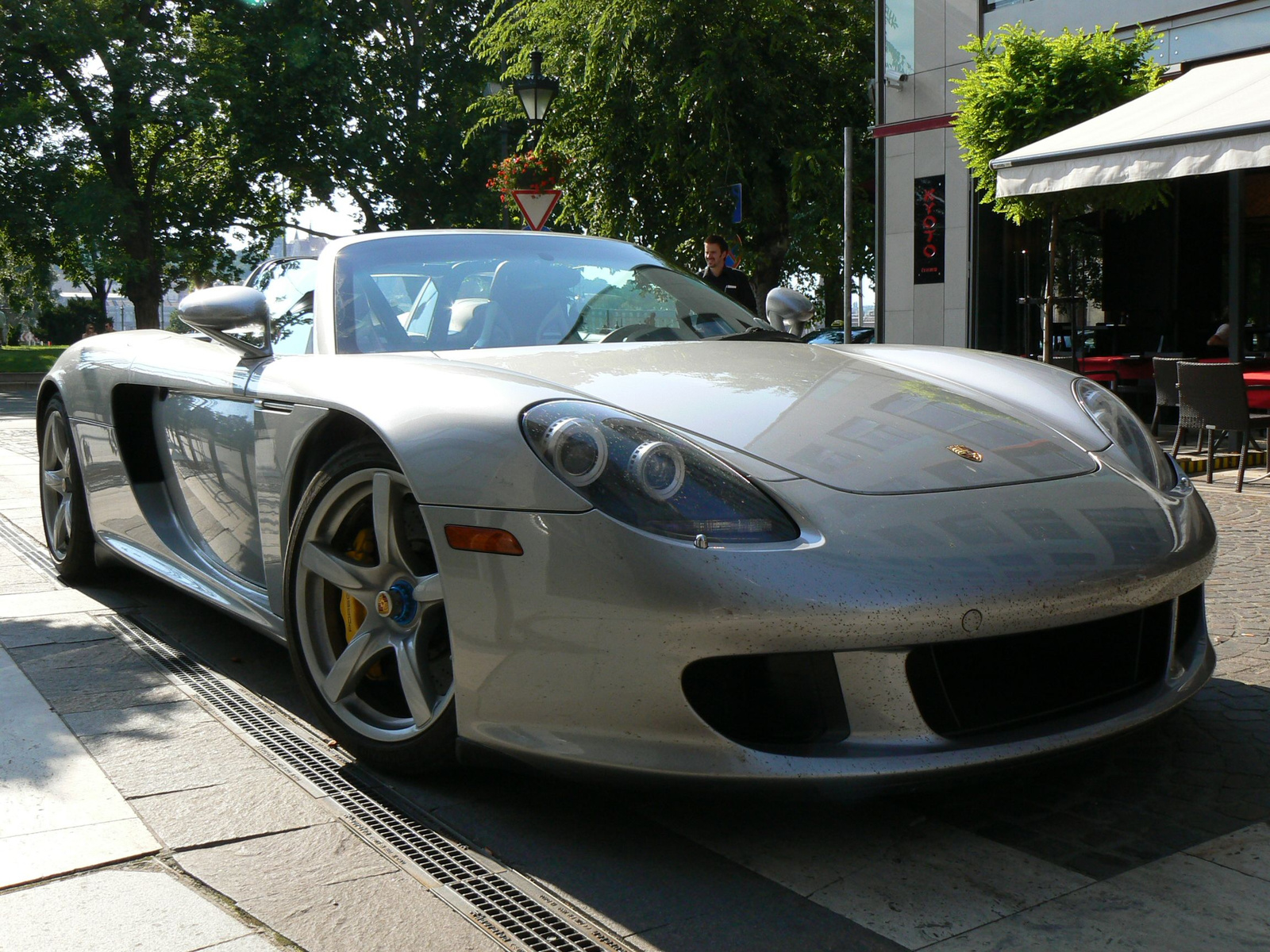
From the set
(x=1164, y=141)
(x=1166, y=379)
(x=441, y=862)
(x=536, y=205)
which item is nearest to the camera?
(x=441, y=862)

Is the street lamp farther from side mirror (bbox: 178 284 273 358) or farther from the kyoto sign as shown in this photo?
side mirror (bbox: 178 284 273 358)

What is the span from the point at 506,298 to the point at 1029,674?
176 cm

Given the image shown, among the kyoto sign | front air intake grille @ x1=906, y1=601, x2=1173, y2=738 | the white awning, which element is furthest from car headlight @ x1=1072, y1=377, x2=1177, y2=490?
the kyoto sign

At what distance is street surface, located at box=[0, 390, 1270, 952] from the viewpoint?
2.05 metres

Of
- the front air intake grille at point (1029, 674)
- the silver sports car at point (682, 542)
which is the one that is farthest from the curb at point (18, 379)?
the front air intake grille at point (1029, 674)

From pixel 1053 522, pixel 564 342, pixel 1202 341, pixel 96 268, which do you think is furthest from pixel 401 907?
pixel 96 268

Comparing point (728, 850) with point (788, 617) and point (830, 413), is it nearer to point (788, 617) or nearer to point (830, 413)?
point (788, 617)

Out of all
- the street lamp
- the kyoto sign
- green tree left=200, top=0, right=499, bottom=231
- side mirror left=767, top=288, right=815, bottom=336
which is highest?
green tree left=200, top=0, right=499, bottom=231

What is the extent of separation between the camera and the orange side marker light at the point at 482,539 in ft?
7.65

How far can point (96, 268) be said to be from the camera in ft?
89.4

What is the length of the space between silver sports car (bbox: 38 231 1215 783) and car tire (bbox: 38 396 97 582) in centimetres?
161

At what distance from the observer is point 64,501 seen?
495 cm

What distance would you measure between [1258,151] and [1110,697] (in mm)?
5680

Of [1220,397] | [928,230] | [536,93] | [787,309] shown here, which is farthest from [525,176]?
[787,309]
